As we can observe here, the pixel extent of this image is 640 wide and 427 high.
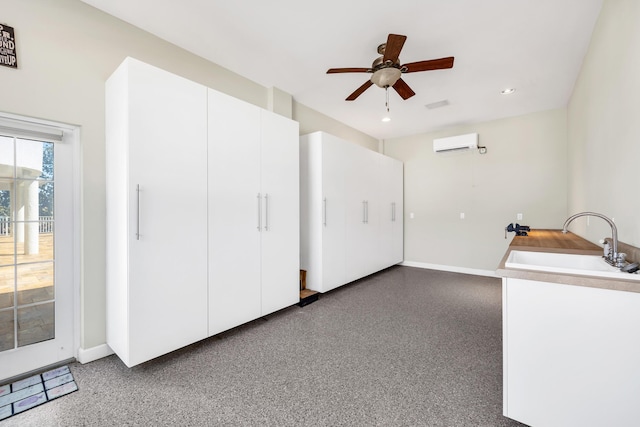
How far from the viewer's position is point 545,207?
441cm

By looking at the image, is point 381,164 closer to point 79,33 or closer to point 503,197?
point 503,197

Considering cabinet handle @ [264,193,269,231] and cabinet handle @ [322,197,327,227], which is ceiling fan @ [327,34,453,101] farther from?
cabinet handle @ [322,197,327,227]

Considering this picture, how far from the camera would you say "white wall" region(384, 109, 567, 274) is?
4.36 m

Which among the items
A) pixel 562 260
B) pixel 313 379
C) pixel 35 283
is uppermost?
pixel 562 260

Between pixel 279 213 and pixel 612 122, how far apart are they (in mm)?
2825

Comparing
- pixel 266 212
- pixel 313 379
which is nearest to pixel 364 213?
pixel 266 212

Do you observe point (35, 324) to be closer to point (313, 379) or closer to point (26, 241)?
point (26, 241)

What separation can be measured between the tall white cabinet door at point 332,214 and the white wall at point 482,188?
7.55 ft

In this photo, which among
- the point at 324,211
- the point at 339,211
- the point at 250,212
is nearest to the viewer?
the point at 250,212

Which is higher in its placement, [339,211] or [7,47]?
[7,47]

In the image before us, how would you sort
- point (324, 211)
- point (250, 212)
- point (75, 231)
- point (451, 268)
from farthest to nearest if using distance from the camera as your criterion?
point (451, 268), point (324, 211), point (250, 212), point (75, 231)

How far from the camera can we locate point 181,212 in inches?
86.0

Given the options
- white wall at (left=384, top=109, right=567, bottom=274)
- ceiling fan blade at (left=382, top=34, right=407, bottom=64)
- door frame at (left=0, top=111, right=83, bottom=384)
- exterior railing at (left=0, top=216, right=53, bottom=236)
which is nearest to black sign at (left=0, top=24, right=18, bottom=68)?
door frame at (left=0, top=111, right=83, bottom=384)

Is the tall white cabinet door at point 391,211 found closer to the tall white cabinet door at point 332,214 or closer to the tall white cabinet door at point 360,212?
the tall white cabinet door at point 360,212
